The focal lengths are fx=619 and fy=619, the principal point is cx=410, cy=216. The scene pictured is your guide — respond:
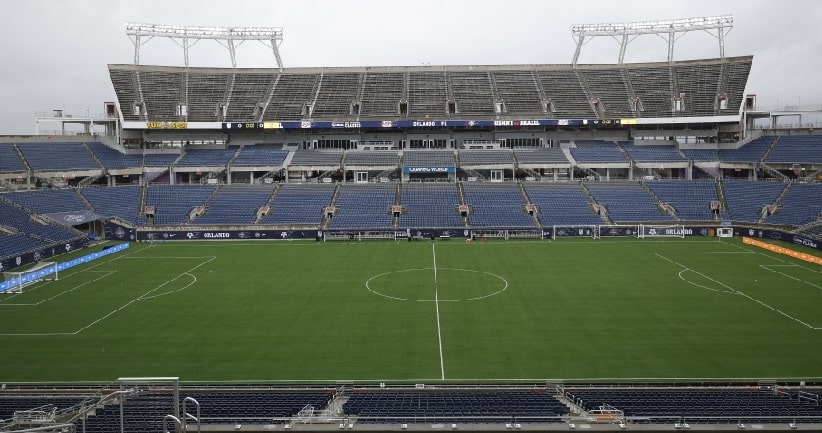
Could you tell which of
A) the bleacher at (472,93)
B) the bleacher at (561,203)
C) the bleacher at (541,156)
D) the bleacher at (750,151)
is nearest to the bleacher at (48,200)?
the bleacher at (472,93)

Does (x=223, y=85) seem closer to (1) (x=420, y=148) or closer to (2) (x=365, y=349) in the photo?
(1) (x=420, y=148)

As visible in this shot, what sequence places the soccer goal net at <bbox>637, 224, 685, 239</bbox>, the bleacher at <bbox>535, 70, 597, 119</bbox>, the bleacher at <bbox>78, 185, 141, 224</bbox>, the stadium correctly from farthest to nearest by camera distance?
the bleacher at <bbox>535, 70, 597, 119</bbox> < the bleacher at <bbox>78, 185, 141, 224</bbox> < the soccer goal net at <bbox>637, 224, 685, 239</bbox> < the stadium

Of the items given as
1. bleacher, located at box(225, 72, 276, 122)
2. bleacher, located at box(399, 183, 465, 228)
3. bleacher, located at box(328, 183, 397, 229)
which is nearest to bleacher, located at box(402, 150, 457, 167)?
bleacher, located at box(399, 183, 465, 228)

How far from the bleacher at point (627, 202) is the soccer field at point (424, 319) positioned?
12942 millimetres

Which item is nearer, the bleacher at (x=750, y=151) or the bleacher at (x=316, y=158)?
the bleacher at (x=750, y=151)

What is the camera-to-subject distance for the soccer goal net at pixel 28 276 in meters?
39.0

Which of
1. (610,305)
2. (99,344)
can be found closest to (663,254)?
(610,305)

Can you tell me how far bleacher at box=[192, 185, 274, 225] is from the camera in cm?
6351

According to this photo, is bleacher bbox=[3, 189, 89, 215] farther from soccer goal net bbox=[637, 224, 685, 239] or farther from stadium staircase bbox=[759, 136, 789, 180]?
stadium staircase bbox=[759, 136, 789, 180]

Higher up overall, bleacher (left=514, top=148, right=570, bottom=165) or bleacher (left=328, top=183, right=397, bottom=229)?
bleacher (left=514, top=148, right=570, bottom=165)

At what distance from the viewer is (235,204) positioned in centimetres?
6656

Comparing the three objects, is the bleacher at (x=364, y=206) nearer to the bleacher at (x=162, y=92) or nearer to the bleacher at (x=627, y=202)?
the bleacher at (x=627, y=202)

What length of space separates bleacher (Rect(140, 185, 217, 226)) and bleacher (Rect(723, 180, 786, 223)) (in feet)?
183

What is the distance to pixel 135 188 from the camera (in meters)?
68.7
